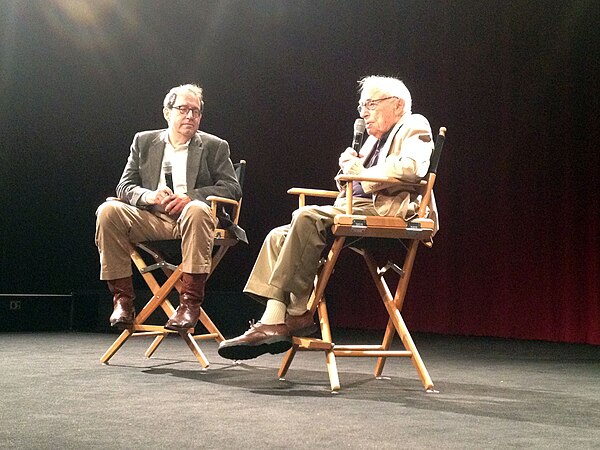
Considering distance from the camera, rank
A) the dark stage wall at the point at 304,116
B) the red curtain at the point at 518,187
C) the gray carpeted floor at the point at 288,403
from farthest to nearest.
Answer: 1. the dark stage wall at the point at 304,116
2. the red curtain at the point at 518,187
3. the gray carpeted floor at the point at 288,403

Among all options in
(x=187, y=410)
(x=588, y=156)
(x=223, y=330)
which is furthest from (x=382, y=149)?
(x=223, y=330)

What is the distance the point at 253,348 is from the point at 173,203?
0.92 metres

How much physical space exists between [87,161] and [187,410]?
440 centimetres

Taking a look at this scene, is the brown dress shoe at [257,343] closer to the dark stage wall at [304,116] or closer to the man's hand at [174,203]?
the man's hand at [174,203]

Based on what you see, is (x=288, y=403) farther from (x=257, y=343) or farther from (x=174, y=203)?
(x=174, y=203)

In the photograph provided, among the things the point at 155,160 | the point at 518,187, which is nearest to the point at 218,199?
the point at 155,160

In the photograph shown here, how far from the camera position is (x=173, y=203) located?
3125 mm

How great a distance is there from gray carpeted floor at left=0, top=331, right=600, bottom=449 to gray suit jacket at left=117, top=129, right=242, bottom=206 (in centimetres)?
71

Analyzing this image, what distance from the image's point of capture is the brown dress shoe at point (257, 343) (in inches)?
94.2

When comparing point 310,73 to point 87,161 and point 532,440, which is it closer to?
point 87,161

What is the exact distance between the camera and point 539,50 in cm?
479

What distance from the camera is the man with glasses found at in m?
2.99

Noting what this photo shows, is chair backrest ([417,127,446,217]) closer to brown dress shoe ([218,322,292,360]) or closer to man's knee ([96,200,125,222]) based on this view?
brown dress shoe ([218,322,292,360])

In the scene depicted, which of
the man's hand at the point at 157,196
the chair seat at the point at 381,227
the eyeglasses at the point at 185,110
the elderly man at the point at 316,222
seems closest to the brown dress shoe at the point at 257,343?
the elderly man at the point at 316,222
